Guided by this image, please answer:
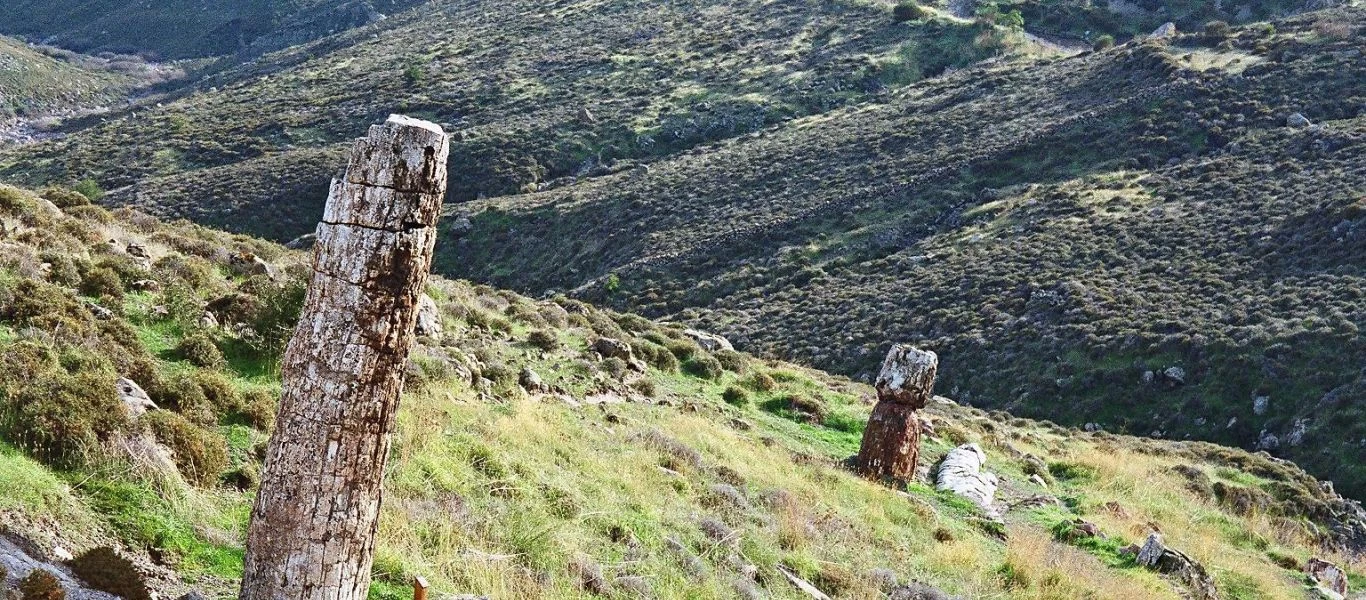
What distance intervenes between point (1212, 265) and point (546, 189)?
33.4 meters

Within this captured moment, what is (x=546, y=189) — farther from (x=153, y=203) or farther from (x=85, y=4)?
(x=85, y=4)

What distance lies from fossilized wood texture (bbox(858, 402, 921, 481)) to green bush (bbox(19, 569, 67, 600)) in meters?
11.3

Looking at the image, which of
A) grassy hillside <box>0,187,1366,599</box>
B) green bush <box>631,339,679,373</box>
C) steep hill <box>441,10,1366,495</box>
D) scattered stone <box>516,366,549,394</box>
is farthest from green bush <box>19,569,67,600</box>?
steep hill <box>441,10,1366,495</box>

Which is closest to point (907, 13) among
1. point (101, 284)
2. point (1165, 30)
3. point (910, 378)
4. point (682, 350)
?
point (1165, 30)

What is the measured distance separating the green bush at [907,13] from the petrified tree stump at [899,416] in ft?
225

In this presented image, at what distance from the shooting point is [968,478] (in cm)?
1542

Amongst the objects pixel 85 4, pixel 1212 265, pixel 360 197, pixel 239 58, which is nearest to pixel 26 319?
pixel 360 197

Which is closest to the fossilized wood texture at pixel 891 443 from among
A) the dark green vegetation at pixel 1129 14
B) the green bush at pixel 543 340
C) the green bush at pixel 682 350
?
the green bush at pixel 543 340

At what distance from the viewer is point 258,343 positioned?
431 inches

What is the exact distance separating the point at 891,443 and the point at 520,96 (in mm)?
56684

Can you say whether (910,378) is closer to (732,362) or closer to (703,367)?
(703,367)

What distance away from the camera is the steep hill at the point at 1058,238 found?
28094 millimetres

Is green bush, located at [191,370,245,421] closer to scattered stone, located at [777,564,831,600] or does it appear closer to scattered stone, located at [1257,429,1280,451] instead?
scattered stone, located at [777,564,831,600]

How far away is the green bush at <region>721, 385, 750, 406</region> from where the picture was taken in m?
18.7
